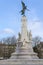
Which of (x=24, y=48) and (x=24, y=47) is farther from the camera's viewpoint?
(x=24, y=47)

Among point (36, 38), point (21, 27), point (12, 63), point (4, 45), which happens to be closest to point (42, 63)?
point (12, 63)

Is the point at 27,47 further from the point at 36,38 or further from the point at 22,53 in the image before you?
the point at 36,38

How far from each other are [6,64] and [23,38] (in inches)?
490

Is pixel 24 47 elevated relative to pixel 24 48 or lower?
elevated

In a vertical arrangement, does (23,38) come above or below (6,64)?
above

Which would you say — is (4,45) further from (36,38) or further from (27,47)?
(27,47)

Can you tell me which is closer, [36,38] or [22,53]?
[22,53]

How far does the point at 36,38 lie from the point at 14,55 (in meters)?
63.2

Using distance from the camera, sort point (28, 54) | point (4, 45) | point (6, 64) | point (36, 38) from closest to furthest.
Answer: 1. point (6, 64)
2. point (28, 54)
3. point (36, 38)
4. point (4, 45)

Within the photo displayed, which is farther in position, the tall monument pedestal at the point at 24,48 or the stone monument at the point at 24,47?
the stone monument at the point at 24,47

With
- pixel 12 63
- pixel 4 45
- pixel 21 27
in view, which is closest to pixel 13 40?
pixel 4 45

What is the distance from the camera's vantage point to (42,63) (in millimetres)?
52094

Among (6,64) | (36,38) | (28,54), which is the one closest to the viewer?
Answer: (6,64)

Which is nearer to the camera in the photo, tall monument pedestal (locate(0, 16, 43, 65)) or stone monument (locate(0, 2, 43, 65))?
tall monument pedestal (locate(0, 16, 43, 65))
